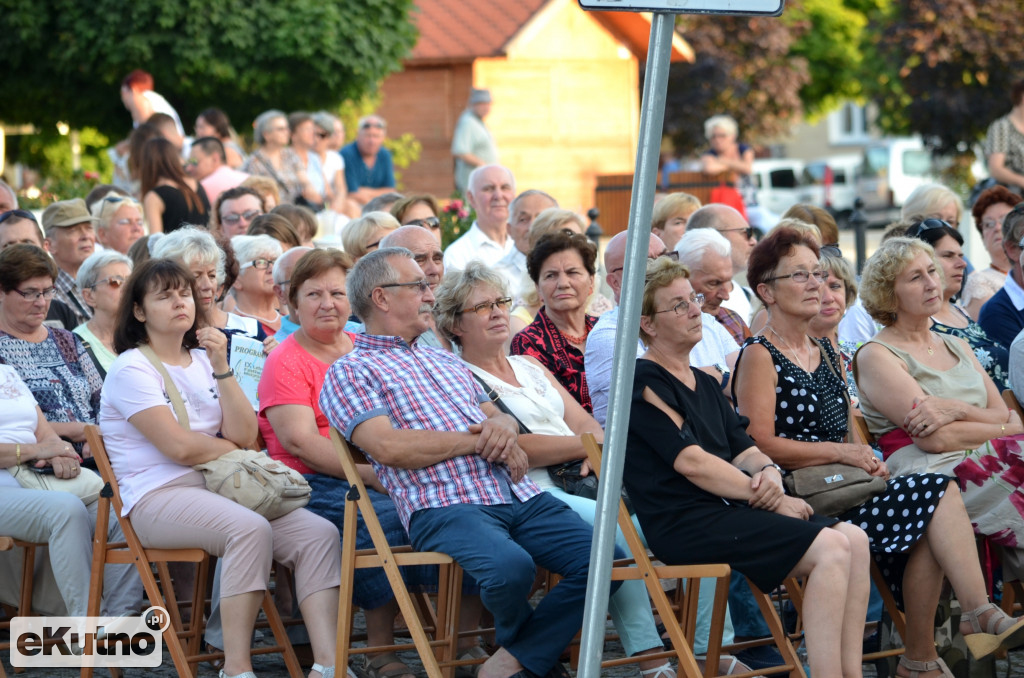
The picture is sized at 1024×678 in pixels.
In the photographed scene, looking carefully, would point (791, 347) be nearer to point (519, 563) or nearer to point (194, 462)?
point (519, 563)

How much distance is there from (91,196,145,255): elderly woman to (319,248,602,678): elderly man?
146 inches

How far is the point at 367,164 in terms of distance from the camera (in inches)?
525

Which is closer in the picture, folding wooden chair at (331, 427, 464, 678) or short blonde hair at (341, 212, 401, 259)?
folding wooden chair at (331, 427, 464, 678)

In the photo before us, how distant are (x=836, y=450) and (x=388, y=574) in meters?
1.77

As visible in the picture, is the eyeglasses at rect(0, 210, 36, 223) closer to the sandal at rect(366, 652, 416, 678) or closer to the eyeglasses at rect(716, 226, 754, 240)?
the sandal at rect(366, 652, 416, 678)

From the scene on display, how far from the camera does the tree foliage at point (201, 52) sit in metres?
16.5

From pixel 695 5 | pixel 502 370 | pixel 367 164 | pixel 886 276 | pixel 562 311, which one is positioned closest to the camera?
pixel 695 5

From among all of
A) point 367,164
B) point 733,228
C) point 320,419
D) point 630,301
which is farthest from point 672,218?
point 367,164

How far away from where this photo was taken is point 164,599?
5477 mm

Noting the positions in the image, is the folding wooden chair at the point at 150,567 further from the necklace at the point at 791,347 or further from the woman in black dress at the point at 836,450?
the necklace at the point at 791,347

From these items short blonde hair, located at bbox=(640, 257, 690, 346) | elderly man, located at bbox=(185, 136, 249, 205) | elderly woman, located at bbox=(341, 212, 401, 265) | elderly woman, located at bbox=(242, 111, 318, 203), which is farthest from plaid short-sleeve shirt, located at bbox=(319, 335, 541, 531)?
elderly woman, located at bbox=(242, 111, 318, 203)

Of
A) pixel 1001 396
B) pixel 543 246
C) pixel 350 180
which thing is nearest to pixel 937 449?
pixel 1001 396

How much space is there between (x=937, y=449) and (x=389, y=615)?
7.49 ft

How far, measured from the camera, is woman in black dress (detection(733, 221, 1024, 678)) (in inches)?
204
